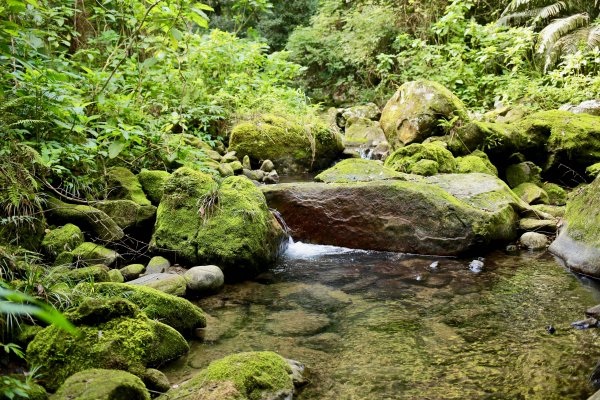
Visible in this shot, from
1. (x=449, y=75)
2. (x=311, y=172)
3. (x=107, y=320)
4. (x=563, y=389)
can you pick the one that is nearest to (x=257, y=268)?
(x=107, y=320)

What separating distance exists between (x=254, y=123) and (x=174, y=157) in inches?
159

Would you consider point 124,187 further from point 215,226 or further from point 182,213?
point 215,226

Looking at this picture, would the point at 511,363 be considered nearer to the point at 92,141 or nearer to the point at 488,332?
the point at 488,332

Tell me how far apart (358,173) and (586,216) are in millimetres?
3341

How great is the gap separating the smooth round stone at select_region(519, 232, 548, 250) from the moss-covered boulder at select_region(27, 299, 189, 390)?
5.06 meters

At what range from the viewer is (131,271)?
5.11m

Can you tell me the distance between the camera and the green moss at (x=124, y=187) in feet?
20.1

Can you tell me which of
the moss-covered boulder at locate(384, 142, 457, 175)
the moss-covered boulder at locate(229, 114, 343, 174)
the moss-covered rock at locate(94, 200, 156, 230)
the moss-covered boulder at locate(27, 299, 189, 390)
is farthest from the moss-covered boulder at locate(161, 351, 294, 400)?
the moss-covered boulder at locate(229, 114, 343, 174)

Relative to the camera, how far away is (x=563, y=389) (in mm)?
3074

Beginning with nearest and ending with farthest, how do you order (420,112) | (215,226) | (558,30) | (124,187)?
(215,226), (124,187), (420,112), (558,30)

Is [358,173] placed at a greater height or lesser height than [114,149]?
lesser

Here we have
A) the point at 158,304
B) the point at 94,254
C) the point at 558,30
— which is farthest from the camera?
the point at 558,30

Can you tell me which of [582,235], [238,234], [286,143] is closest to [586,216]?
[582,235]

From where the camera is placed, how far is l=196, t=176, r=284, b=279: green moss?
5.52 meters
